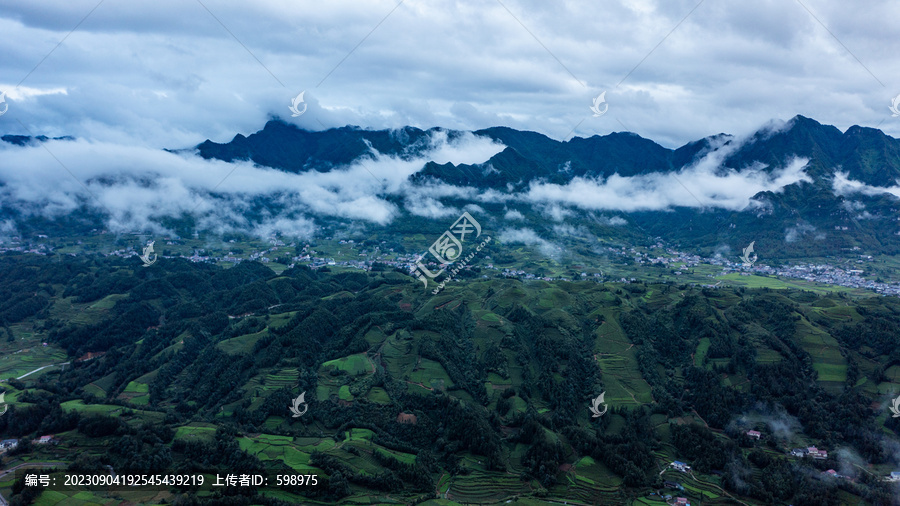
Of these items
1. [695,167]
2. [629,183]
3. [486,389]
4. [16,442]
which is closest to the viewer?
[16,442]

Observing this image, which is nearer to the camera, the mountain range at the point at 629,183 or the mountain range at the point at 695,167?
the mountain range at the point at 695,167

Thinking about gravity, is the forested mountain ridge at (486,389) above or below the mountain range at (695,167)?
below

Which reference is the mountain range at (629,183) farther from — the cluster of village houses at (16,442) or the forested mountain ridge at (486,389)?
the cluster of village houses at (16,442)

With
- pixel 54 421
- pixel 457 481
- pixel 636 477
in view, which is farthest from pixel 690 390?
pixel 54 421

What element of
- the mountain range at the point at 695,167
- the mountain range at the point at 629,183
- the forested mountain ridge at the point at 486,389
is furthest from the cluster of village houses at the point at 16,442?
the mountain range at the point at 695,167

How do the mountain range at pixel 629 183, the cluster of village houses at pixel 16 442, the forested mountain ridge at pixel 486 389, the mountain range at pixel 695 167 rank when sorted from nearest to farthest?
the cluster of village houses at pixel 16 442 < the forested mountain ridge at pixel 486 389 < the mountain range at pixel 695 167 < the mountain range at pixel 629 183

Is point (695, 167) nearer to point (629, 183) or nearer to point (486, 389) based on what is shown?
point (629, 183)

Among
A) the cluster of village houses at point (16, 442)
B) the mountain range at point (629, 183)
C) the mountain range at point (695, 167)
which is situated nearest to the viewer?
the cluster of village houses at point (16, 442)

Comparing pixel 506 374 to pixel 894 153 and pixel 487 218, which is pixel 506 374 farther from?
pixel 894 153

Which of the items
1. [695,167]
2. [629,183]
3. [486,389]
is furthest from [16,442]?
[695,167]
